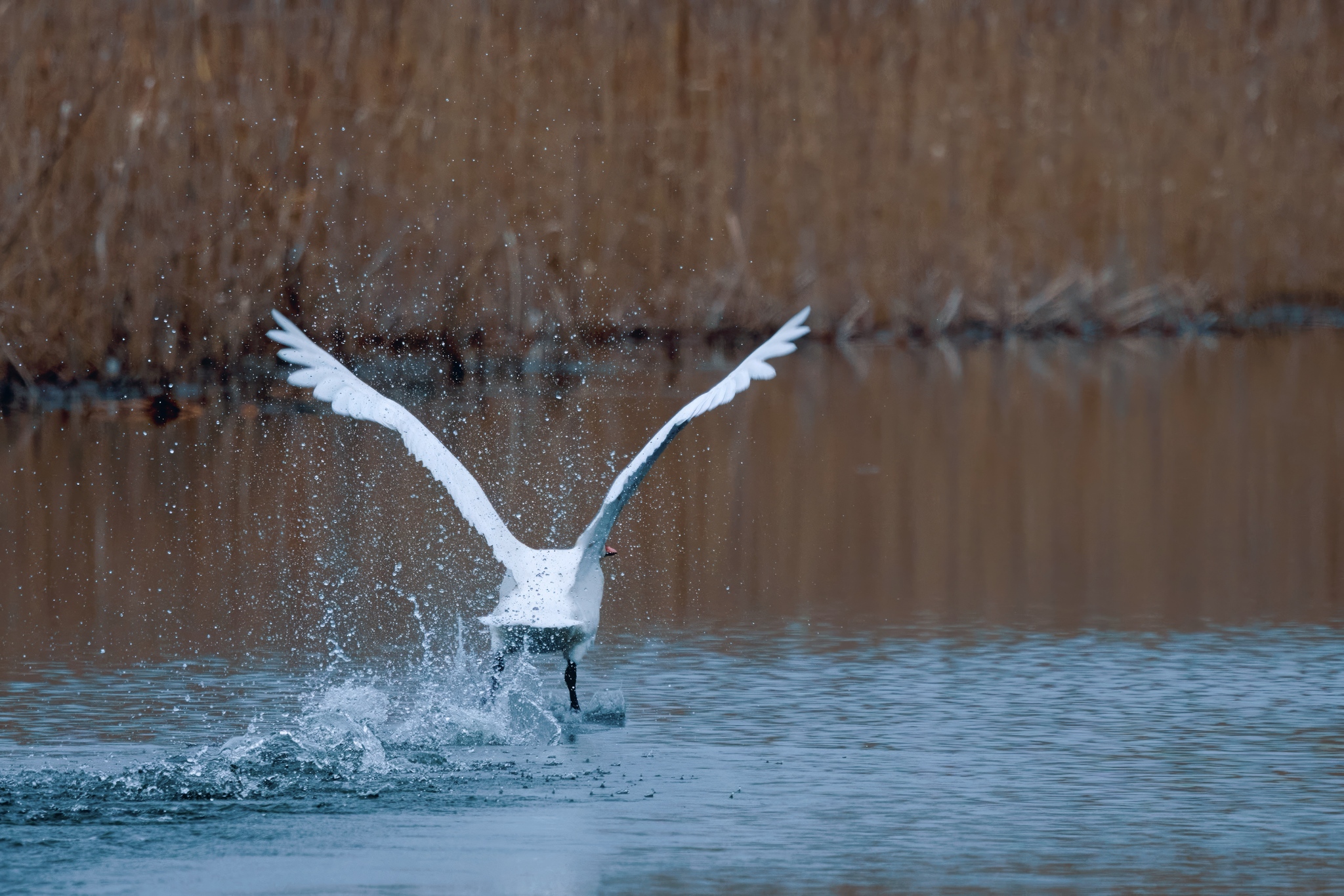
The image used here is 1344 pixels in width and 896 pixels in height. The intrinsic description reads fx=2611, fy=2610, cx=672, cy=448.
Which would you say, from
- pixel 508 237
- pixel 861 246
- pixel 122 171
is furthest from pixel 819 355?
pixel 122 171

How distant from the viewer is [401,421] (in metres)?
9.13

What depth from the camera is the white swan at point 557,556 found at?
8320mm

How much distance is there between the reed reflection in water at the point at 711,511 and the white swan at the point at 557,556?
1.29 m

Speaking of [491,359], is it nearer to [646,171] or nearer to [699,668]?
[646,171]

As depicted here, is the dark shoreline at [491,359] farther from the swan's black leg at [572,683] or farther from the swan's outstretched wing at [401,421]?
the swan's black leg at [572,683]

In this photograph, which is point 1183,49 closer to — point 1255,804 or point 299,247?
point 299,247

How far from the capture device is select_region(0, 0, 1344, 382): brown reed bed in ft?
57.9

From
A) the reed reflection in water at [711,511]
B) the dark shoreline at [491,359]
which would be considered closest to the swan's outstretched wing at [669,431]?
the reed reflection in water at [711,511]

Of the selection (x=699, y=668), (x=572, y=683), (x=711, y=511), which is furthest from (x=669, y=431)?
(x=711, y=511)

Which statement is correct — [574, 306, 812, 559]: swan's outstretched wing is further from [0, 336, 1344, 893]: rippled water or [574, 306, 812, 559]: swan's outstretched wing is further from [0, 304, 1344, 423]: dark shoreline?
[0, 304, 1344, 423]: dark shoreline

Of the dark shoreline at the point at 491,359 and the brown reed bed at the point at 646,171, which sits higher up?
the brown reed bed at the point at 646,171

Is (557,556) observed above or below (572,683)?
above

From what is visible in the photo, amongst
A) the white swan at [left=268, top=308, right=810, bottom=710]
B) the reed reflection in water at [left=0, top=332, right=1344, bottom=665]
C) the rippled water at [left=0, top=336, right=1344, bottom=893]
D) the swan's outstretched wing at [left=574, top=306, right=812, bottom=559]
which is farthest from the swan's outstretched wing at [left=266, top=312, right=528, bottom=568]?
the reed reflection in water at [left=0, top=332, right=1344, bottom=665]

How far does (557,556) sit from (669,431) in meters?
0.66
